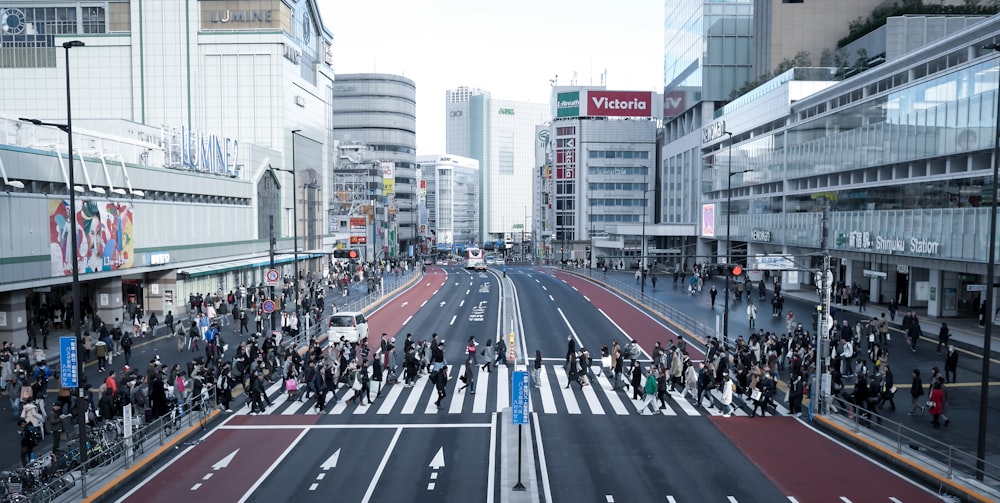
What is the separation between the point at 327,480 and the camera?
16.2m

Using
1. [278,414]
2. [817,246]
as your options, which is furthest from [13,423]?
[817,246]

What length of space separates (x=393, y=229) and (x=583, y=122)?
129 ft

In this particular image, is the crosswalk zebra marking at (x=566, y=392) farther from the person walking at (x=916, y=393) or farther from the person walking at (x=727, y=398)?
the person walking at (x=916, y=393)

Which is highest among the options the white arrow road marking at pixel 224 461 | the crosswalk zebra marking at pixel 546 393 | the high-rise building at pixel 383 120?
the high-rise building at pixel 383 120

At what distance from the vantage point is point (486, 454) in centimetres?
1812

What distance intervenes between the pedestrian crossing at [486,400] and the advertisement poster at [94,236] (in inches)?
573

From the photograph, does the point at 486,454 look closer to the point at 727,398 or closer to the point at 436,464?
the point at 436,464

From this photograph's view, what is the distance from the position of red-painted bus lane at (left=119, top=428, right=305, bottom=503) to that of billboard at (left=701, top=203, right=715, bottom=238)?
64.8 meters

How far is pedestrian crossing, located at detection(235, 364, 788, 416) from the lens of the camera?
22.5 meters

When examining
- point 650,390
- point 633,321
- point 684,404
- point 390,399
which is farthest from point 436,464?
point 633,321

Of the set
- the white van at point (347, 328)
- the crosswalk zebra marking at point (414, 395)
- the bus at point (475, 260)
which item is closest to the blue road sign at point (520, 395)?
the crosswalk zebra marking at point (414, 395)

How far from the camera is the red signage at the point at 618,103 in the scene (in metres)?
118

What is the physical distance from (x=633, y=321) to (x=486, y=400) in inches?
818

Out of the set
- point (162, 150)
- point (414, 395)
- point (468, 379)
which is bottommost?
point (414, 395)
